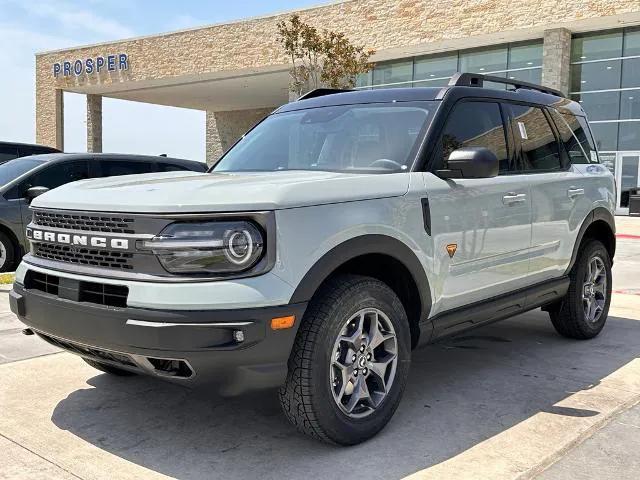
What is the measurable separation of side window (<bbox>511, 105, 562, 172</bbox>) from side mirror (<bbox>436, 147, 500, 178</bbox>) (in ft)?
3.18

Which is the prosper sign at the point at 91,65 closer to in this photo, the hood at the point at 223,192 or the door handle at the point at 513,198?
Result: the door handle at the point at 513,198

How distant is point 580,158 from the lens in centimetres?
534

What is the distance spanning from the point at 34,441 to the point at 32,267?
2.85ft

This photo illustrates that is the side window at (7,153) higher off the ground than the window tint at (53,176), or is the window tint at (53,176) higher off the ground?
the side window at (7,153)

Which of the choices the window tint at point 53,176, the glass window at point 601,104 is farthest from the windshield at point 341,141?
the glass window at point 601,104

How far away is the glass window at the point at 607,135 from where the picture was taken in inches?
973

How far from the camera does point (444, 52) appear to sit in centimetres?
2769

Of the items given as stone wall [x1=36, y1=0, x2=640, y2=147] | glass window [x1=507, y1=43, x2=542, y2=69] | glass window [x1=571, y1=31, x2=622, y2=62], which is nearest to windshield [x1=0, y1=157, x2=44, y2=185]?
stone wall [x1=36, y1=0, x2=640, y2=147]

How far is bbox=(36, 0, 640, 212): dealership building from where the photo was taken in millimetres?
23953

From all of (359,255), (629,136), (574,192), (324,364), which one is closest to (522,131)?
(574,192)

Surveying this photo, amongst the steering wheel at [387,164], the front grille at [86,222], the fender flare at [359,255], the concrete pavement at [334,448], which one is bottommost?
the concrete pavement at [334,448]

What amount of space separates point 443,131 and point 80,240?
2.13 meters

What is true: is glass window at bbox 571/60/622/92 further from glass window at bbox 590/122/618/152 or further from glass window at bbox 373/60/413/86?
glass window at bbox 373/60/413/86

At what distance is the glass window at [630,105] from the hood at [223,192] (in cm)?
2352
